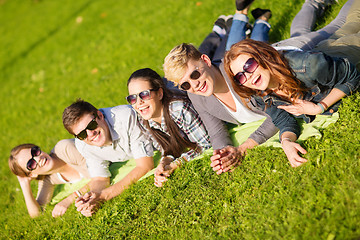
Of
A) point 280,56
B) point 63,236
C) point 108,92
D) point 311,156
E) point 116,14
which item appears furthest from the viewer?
point 116,14

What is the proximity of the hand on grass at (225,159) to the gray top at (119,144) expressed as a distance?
117 centimetres

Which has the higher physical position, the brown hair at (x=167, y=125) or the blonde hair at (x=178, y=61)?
the blonde hair at (x=178, y=61)

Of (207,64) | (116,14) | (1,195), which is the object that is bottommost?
(1,195)

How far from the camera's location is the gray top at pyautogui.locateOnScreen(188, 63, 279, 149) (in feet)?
12.5

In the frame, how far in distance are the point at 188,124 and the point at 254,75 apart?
3.68ft

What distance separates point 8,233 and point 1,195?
1.25 m

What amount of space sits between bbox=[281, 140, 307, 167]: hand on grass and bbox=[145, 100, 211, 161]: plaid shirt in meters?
1.15

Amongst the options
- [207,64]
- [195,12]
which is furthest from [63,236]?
[195,12]

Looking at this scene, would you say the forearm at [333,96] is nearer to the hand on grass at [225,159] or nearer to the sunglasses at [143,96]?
the hand on grass at [225,159]

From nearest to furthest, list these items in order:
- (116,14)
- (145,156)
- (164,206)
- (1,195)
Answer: (164,206)
(145,156)
(1,195)
(116,14)

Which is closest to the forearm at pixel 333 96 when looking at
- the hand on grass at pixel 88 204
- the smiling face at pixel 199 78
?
the smiling face at pixel 199 78

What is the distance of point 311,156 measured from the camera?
10.1 ft

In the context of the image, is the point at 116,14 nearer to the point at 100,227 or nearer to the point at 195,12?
the point at 195,12

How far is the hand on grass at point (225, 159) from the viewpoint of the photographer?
3500 millimetres
